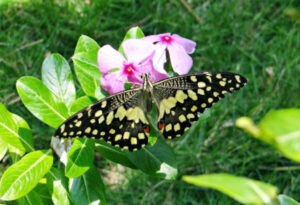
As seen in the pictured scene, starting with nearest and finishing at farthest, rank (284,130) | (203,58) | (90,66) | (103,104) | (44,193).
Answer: (284,130) < (103,104) < (90,66) < (44,193) < (203,58)

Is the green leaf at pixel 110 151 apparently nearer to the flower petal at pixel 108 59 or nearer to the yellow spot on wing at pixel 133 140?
the yellow spot on wing at pixel 133 140

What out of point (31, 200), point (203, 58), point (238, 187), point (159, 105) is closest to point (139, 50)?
point (159, 105)

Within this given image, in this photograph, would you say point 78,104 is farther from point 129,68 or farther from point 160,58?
point 160,58

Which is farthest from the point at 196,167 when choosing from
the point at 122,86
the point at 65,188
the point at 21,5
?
the point at 21,5

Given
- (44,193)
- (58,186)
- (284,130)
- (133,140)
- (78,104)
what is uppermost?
(284,130)

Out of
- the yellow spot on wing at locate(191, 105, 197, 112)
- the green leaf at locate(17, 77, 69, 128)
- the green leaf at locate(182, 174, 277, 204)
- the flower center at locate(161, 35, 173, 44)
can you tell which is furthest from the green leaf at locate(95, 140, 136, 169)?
the green leaf at locate(182, 174, 277, 204)
